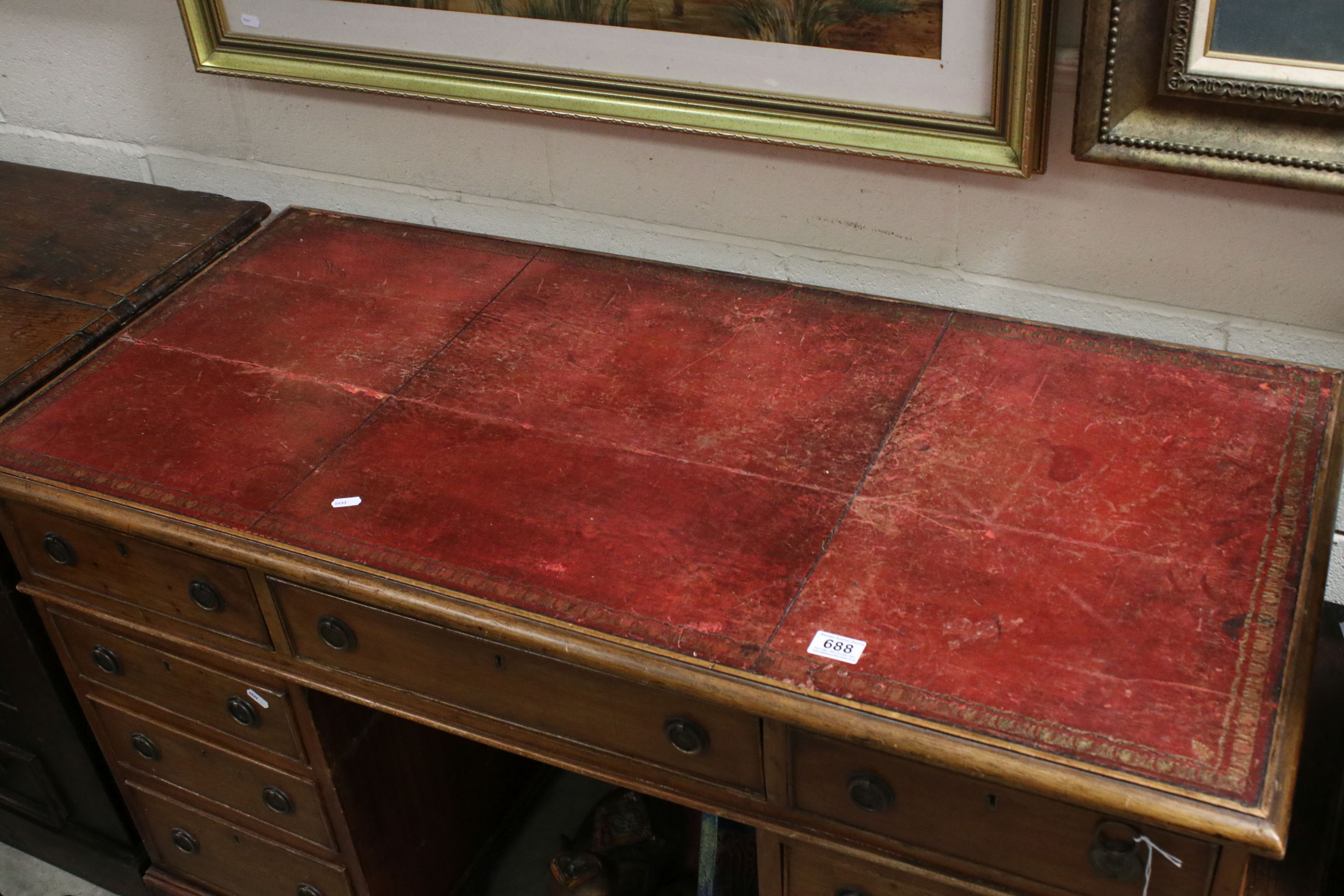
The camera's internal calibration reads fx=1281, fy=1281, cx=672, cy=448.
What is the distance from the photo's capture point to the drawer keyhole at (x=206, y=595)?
1.88m

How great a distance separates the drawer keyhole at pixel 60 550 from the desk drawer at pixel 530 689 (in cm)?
42

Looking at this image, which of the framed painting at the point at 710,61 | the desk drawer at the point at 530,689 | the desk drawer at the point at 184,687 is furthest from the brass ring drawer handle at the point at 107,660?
the framed painting at the point at 710,61

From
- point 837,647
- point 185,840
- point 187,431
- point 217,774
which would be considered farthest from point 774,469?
point 185,840

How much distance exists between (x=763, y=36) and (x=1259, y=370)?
2.92 ft

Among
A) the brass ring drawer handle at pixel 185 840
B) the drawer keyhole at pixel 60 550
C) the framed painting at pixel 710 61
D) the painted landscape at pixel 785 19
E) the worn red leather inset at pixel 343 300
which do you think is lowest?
the brass ring drawer handle at pixel 185 840

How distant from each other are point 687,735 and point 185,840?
1.30 meters

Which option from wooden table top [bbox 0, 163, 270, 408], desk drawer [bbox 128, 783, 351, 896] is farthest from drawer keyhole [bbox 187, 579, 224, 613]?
desk drawer [bbox 128, 783, 351, 896]

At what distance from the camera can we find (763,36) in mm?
1973

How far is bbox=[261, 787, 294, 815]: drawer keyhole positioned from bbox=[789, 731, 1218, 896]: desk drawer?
3.26 feet

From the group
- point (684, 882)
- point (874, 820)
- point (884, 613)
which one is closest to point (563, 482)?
point (884, 613)

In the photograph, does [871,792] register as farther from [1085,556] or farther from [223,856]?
[223,856]

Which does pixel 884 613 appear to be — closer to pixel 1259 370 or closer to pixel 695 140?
→ pixel 1259 370

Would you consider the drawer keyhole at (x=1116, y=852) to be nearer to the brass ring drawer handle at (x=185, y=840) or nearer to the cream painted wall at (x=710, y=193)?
the cream painted wall at (x=710, y=193)

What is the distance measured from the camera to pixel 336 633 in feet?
5.91
